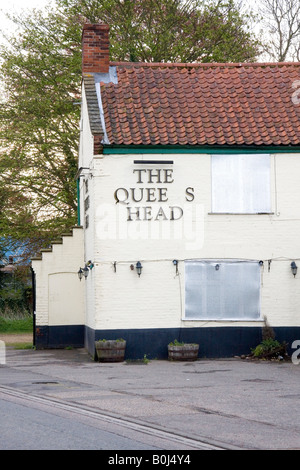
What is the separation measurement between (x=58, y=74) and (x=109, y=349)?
15620mm

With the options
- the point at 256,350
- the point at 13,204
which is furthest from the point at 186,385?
the point at 13,204

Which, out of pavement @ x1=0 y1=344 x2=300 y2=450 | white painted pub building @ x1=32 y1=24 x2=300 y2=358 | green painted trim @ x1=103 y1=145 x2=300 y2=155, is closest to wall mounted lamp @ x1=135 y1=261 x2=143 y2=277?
white painted pub building @ x1=32 y1=24 x2=300 y2=358

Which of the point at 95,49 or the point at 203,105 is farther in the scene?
the point at 95,49

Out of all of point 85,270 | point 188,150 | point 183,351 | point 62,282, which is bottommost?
point 183,351

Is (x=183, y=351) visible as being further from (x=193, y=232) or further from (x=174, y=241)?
(x=193, y=232)

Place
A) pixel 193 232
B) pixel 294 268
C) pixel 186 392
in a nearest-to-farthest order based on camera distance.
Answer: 1. pixel 186 392
2. pixel 294 268
3. pixel 193 232

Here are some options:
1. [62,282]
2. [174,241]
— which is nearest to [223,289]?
[174,241]

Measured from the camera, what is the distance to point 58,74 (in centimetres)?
3353

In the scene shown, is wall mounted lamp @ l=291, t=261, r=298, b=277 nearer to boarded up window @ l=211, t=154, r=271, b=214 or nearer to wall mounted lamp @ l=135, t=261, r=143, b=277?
boarded up window @ l=211, t=154, r=271, b=214

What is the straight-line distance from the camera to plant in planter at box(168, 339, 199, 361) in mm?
21281

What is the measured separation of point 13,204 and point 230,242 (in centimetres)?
1371

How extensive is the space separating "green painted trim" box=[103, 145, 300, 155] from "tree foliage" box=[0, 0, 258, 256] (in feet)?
34.2

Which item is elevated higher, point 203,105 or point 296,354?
point 203,105

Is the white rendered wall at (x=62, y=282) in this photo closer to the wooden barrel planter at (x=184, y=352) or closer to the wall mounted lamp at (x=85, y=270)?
the wall mounted lamp at (x=85, y=270)
